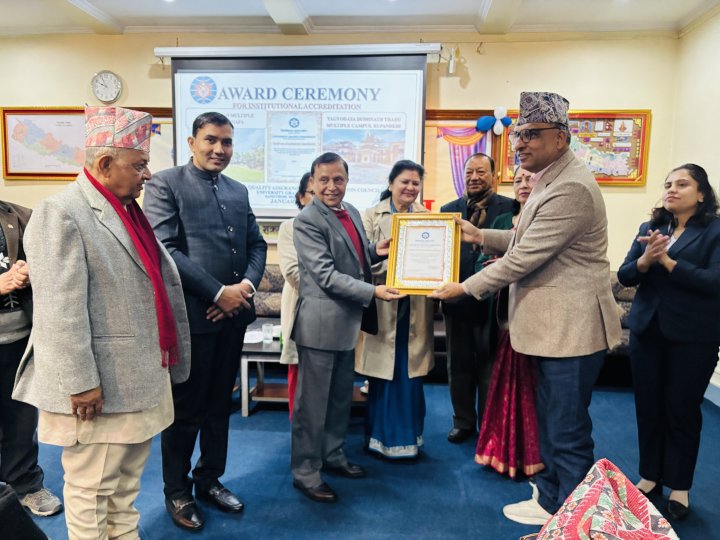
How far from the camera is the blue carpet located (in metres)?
2.18

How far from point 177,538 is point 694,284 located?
2.35 metres

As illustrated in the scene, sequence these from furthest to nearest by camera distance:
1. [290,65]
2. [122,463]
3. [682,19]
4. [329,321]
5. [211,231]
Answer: [290,65]
[682,19]
[329,321]
[211,231]
[122,463]

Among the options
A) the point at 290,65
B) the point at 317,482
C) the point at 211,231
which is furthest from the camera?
the point at 290,65

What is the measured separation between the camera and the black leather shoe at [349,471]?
262 centimetres

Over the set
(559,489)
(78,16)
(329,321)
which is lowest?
(559,489)

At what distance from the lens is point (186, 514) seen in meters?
2.17

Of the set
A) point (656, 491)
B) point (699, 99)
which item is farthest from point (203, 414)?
point (699, 99)

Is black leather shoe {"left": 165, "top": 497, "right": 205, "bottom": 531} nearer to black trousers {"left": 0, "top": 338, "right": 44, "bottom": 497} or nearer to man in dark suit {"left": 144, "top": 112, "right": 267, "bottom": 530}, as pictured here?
man in dark suit {"left": 144, "top": 112, "right": 267, "bottom": 530}

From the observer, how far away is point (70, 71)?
4.99m

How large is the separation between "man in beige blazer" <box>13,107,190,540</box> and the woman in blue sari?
49.1 inches

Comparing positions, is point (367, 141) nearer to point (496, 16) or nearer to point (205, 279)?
→ point (496, 16)

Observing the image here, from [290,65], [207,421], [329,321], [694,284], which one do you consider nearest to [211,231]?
[329,321]

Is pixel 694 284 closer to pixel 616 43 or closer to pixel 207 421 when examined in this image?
pixel 207 421

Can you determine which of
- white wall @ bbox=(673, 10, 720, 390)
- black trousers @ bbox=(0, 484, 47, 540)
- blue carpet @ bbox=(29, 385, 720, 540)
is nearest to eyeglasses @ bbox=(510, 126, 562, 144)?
blue carpet @ bbox=(29, 385, 720, 540)
